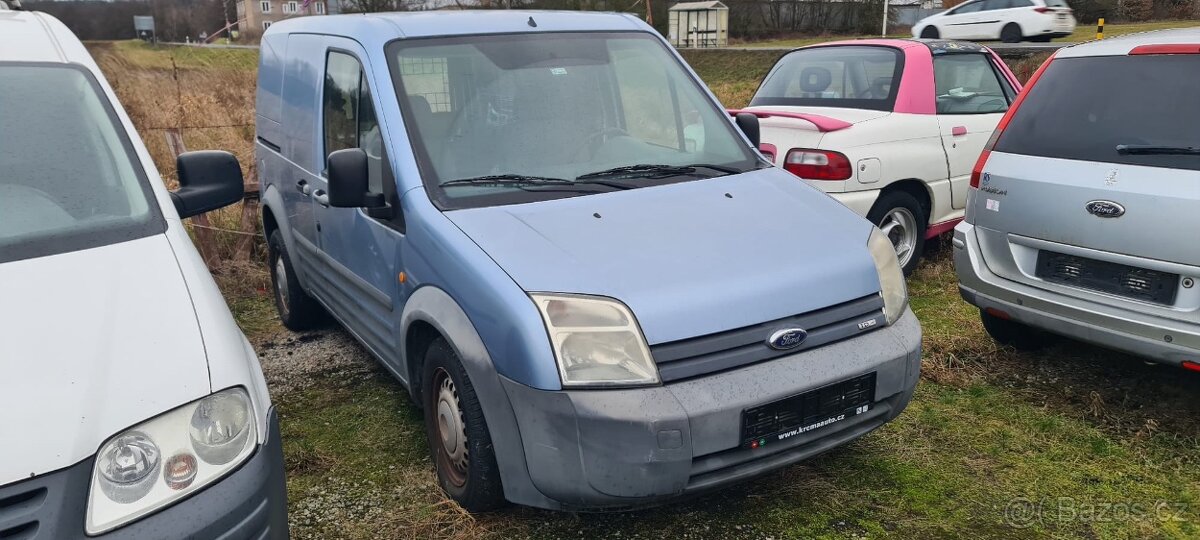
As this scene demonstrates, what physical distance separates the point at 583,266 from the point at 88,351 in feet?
4.64

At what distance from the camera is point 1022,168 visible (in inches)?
157

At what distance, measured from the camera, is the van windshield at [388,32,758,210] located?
3.38m

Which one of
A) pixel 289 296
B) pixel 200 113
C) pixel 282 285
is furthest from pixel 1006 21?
pixel 289 296

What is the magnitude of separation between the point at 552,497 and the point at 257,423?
95 centimetres

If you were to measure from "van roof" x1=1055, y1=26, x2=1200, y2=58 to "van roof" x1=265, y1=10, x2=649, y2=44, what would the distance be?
81.5 inches

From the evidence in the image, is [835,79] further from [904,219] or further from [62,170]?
[62,170]

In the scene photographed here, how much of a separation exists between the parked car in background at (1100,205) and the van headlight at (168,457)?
3.36 m

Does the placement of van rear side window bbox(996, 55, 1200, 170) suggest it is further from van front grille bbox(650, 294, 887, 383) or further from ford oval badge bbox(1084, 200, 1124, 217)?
van front grille bbox(650, 294, 887, 383)

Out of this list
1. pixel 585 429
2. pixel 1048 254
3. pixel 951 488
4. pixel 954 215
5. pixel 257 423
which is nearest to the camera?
pixel 257 423

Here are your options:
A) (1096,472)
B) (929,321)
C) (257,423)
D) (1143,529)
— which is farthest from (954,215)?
(257,423)

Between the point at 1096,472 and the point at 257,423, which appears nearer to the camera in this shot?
the point at 257,423

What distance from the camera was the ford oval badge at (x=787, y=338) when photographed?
9.13ft

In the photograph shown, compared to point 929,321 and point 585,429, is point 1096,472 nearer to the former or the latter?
point 929,321

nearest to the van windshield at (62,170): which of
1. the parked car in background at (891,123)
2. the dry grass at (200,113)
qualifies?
the dry grass at (200,113)
